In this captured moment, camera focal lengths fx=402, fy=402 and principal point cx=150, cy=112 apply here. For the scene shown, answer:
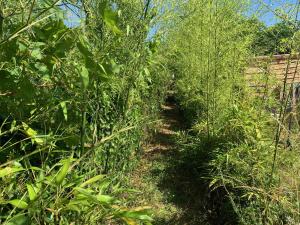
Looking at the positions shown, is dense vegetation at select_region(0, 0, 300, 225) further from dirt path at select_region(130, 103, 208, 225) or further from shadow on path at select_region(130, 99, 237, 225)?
dirt path at select_region(130, 103, 208, 225)

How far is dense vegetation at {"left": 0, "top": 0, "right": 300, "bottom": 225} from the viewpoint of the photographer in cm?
136

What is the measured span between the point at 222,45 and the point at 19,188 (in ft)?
15.4

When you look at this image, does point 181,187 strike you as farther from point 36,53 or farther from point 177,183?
point 36,53

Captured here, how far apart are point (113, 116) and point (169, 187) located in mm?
2315

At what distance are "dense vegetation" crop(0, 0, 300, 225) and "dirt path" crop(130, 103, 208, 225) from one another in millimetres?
270

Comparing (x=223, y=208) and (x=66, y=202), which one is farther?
(x=223, y=208)

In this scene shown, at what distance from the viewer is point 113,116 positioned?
3545 millimetres

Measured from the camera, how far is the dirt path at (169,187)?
178 inches

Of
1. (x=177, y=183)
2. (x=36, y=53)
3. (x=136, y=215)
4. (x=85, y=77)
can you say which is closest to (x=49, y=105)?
(x=36, y=53)

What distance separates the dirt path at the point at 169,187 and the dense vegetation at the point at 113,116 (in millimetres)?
270

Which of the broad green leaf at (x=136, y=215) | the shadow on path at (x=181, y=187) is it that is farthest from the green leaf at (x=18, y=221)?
the shadow on path at (x=181, y=187)

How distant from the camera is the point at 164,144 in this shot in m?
7.90

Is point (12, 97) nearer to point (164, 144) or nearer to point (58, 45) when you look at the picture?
point (58, 45)

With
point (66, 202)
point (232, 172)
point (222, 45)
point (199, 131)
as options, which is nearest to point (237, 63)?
point (222, 45)
